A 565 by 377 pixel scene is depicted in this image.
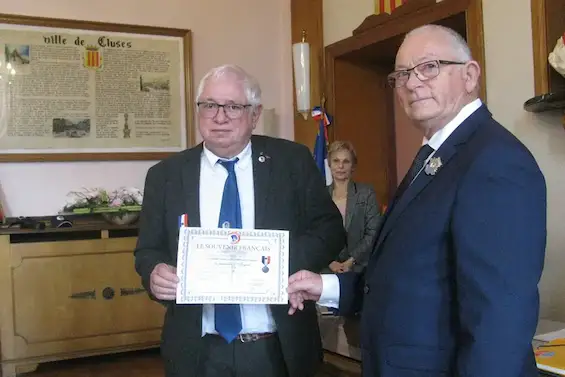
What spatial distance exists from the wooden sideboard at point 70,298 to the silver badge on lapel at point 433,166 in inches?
108

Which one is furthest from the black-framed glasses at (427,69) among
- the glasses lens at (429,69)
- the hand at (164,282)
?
the hand at (164,282)

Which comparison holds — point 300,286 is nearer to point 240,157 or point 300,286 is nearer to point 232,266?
point 232,266

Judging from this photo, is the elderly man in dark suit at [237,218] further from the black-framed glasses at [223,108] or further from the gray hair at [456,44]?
the gray hair at [456,44]

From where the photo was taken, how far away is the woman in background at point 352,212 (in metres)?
3.29

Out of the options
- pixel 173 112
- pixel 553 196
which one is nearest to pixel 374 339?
pixel 553 196

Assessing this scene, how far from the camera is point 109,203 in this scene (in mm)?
3803

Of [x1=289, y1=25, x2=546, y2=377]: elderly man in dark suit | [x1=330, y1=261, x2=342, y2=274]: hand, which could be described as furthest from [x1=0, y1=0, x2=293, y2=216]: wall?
[x1=289, y1=25, x2=546, y2=377]: elderly man in dark suit

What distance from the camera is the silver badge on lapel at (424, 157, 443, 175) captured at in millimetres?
1107

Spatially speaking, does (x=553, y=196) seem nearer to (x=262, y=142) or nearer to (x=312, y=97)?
(x=262, y=142)

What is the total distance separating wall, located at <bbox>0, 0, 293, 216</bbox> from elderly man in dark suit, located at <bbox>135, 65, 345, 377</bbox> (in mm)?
2461

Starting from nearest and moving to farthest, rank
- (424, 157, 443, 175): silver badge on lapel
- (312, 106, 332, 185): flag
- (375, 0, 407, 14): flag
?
1. (424, 157, 443, 175): silver badge on lapel
2. (375, 0, 407, 14): flag
3. (312, 106, 332, 185): flag

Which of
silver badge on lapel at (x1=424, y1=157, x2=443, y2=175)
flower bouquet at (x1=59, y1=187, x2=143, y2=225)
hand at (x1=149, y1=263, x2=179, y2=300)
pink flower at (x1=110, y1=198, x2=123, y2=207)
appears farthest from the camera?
pink flower at (x1=110, y1=198, x2=123, y2=207)

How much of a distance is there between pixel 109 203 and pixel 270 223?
248cm

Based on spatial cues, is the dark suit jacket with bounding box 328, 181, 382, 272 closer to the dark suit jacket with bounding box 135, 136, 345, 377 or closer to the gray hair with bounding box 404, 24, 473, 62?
the dark suit jacket with bounding box 135, 136, 345, 377
